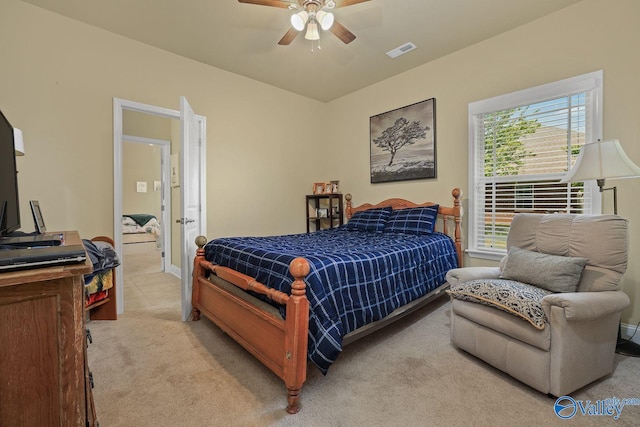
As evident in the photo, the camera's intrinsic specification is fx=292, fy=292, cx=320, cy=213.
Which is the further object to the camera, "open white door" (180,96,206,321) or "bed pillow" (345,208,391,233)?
"bed pillow" (345,208,391,233)

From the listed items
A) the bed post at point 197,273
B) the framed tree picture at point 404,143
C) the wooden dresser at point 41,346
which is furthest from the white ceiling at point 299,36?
the wooden dresser at point 41,346

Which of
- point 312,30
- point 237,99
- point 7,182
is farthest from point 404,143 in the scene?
point 7,182

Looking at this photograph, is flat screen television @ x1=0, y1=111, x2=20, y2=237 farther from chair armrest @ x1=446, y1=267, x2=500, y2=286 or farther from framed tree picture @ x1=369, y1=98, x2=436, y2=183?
framed tree picture @ x1=369, y1=98, x2=436, y2=183

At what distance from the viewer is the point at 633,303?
92.4 inches

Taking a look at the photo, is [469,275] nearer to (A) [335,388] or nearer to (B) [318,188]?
(A) [335,388]

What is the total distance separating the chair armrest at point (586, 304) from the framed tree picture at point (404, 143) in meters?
2.18

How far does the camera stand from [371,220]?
3.71 m

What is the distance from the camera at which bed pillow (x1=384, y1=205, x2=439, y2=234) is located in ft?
10.7

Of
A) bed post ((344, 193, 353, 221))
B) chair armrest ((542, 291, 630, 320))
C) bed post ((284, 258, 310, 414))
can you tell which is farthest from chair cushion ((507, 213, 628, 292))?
bed post ((344, 193, 353, 221))

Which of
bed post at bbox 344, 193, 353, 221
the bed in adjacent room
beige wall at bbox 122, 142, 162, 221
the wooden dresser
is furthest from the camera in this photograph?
beige wall at bbox 122, 142, 162, 221

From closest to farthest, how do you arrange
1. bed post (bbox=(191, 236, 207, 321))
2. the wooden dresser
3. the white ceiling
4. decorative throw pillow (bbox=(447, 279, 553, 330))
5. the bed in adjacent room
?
the wooden dresser
decorative throw pillow (bbox=(447, 279, 553, 330))
the white ceiling
bed post (bbox=(191, 236, 207, 321))
the bed in adjacent room

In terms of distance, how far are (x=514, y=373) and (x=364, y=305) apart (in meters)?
0.96

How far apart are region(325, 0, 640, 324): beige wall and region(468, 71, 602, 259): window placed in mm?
100

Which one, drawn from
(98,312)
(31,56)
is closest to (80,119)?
(31,56)
